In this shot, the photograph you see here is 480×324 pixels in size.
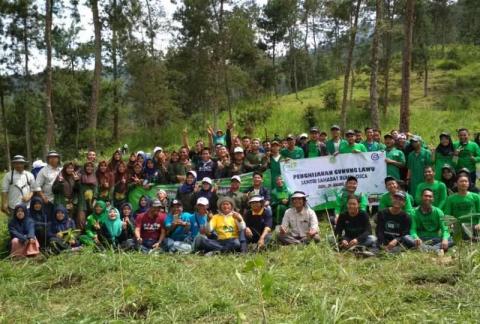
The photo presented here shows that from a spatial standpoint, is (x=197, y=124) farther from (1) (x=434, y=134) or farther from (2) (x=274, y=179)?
(2) (x=274, y=179)

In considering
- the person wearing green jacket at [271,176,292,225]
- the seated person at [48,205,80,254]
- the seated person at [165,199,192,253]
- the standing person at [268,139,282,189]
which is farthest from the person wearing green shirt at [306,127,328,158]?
the seated person at [48,205,80,254]

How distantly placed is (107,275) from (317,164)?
4732 mm

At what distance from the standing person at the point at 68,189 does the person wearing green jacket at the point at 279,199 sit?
3521 mm

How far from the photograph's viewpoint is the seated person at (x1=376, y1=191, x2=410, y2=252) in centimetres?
691

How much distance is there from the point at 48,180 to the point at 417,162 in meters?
6.51

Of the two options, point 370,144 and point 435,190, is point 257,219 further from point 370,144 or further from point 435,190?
point 370,144

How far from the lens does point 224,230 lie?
25.0 feet

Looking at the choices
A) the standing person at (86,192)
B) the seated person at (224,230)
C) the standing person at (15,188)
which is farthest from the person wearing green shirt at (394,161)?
the standing person at (15,188)

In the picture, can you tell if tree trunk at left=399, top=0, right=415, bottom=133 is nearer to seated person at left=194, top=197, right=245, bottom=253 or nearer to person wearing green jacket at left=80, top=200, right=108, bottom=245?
seated person at left=194, top=197, right=245, bottom=253

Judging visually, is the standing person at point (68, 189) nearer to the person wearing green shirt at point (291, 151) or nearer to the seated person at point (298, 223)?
the seated person at point (298, 223)

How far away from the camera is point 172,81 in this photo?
2875 centimetres

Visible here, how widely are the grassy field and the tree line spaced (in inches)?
328

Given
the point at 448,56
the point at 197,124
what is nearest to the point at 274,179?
the point at 197,124

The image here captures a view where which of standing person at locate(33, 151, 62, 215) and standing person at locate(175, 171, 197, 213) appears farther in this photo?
standing person at locate(175, 171, 197, 213)
